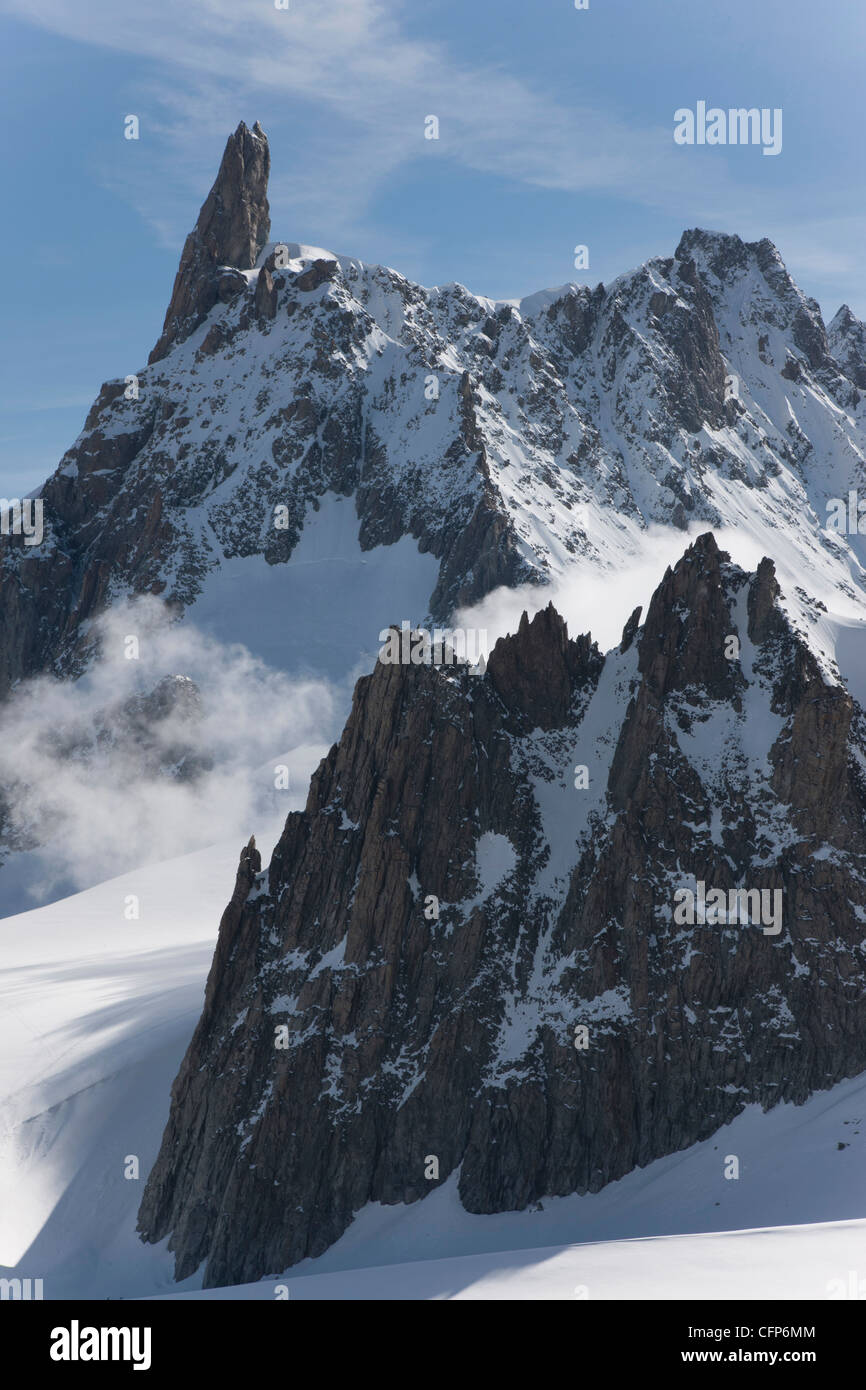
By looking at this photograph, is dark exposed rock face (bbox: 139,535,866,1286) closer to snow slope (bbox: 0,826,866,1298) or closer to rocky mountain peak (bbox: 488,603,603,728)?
rocky mountain peak (bbox: 488,603,603,728)

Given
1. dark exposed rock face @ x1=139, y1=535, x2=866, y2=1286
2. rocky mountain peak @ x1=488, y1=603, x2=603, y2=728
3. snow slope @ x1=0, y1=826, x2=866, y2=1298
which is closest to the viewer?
snow slope @ x1=0, y1=826, x2=866, y2=1298

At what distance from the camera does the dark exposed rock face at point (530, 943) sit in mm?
74812

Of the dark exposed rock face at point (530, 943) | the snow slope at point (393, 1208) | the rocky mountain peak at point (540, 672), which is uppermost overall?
the rocky mountain peak at point (540, 672)

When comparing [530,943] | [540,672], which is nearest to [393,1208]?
[530,943]

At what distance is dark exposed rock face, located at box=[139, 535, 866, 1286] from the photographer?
2945 inches

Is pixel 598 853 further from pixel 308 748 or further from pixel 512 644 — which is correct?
pixel 308 748

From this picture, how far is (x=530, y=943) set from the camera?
265ft

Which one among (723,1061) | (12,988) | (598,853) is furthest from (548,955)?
(12,988)

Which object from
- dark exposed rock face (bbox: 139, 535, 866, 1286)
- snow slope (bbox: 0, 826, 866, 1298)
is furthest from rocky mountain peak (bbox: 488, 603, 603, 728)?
snow slope (bbox: 0, 826, 866, 1298)

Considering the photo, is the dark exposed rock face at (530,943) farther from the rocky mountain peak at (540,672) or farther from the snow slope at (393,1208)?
the snow slope at (393,1208)

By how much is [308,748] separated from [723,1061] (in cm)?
13080

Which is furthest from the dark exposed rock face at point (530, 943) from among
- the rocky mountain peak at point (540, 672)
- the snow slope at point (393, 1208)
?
the snow slope at point (393, 1208)
